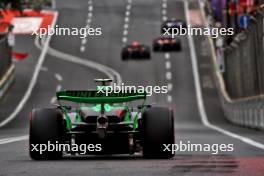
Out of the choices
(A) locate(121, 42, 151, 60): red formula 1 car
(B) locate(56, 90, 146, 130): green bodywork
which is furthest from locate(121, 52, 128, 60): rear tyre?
(B) locate(56, 90, 146, 130): green bodywork

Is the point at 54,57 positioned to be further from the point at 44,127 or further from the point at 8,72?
the point at 44,127

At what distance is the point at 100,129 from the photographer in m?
16.5

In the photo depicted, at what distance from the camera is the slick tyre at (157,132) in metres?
16.5

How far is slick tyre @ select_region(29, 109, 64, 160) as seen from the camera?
54.2 ft

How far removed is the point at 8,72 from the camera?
70.2 metres

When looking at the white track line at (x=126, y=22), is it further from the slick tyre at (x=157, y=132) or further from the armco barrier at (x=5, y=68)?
the slick tyre at (x=157, y=132)

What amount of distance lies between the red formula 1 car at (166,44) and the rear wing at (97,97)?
70499mm

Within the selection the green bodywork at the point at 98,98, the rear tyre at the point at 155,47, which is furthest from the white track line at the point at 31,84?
the green bodywork at the point at 98,98

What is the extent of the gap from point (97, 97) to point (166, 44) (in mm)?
72266

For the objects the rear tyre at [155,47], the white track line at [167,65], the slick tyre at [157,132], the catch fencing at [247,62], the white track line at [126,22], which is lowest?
the slick tyre at [157,132]

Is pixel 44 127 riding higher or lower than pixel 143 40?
lower

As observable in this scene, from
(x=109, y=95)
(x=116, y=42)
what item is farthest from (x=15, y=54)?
(x=109, y=95)

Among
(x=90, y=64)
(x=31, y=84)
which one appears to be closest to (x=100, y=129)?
(x=31, y=84)

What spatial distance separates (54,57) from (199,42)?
12.9 m
